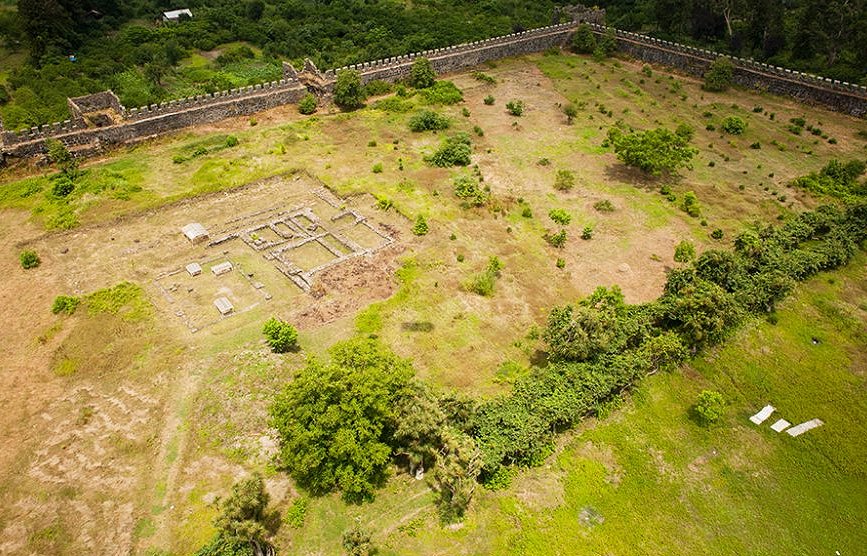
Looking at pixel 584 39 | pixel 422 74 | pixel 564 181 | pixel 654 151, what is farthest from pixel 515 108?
pixel 584 39

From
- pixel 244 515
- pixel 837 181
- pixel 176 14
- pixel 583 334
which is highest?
pixel 176 14

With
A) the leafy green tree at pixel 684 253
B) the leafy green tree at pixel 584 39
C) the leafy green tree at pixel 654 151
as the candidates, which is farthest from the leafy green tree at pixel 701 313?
the leafy green tree at pixel 584 39

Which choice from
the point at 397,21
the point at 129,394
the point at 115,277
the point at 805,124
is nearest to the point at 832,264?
the point at 805,124

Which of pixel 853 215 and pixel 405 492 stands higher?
pixel 853 215

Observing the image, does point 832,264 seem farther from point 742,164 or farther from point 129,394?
point 129,394

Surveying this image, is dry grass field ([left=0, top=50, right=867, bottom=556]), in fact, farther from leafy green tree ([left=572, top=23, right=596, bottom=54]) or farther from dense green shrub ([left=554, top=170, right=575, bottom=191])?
leafy green tree ([left=572, top=23, right=596, bottom=54])

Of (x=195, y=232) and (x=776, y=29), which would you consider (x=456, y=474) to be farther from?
(x=776, y=29)
